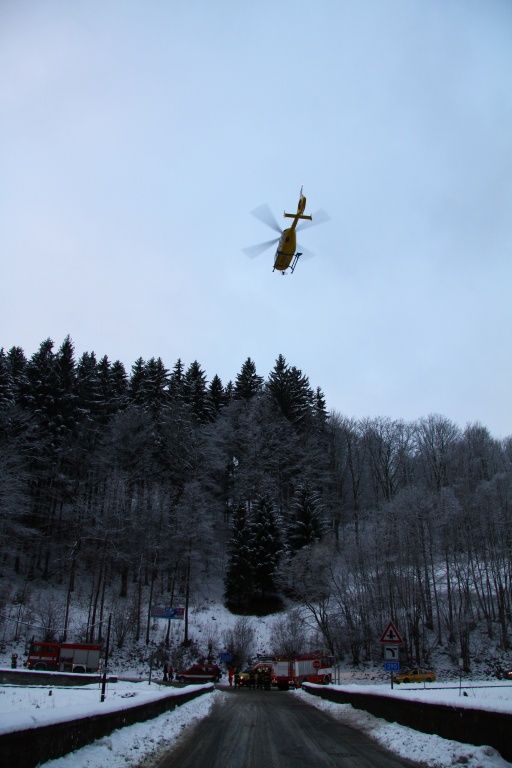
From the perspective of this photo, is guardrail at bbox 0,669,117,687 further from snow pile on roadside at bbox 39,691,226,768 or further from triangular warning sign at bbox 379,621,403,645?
triangular warning sign at bbox 379,621,403,645

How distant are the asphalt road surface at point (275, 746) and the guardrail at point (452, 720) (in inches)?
41.7

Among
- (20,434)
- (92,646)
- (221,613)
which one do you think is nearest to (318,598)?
(221,613)

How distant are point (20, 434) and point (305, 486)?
30.6 meters

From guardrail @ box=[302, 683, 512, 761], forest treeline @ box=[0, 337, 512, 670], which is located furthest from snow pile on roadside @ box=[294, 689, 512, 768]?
forest treeline @ box=[0, 337, 512, 670]

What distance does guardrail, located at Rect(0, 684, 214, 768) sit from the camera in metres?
6.39

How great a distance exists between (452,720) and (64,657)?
33.8 metres

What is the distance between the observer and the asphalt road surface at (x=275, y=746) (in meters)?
10.1

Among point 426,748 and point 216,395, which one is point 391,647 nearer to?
point 426,748

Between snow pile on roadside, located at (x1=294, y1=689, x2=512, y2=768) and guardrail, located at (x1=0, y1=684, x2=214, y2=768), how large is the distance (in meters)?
5.61

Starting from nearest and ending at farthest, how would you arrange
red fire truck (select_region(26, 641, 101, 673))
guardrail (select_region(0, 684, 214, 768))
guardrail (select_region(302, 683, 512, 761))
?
guardrail (select_region(0, 684, 214, 768))
guardrail (select_region(302, 683, 512, 761))
red fire truck (select_region(26, 641, 101, 673))

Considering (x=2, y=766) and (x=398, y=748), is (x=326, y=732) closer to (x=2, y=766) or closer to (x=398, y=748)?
(x=398, y=748)

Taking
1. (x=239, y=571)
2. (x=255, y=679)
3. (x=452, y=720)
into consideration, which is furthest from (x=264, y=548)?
(x=452, y=720)

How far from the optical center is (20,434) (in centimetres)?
5044

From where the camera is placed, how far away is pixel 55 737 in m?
7.61
